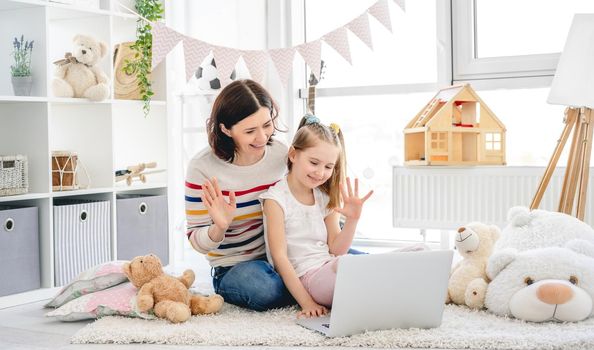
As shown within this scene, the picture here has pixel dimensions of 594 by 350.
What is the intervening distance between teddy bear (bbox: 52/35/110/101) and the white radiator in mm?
1252

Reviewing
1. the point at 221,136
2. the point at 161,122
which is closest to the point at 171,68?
the point at 161,122

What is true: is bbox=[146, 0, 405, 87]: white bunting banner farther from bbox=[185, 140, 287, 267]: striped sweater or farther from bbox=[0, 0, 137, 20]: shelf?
bbox=[0, 0, 137, 20]: shelf

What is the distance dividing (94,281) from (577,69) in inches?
67.2

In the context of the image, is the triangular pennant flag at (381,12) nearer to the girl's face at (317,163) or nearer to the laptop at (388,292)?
the girl's face at (317,163)

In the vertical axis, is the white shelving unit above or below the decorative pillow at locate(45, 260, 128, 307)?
above

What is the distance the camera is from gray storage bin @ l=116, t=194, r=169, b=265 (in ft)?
10.0

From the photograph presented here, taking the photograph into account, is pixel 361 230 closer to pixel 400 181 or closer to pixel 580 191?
pixel 400 181

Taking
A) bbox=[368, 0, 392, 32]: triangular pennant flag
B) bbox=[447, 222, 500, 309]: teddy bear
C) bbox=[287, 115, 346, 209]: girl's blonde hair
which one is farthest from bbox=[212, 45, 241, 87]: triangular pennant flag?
bbox=[447, 222, 500, 309]: teddy bear

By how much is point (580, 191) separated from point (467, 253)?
1.81ft

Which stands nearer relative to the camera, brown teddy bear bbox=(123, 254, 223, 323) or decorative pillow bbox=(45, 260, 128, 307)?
brown teddy bear bbox=(123, 254, 223, 323)

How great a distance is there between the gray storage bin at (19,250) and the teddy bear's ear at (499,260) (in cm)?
154

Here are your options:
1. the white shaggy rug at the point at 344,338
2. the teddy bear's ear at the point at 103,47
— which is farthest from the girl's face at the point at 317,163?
the teddy bear's ear at the point at 103,47

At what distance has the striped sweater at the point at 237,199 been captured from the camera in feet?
7.66

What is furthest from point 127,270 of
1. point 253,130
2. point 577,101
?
point 577,101
